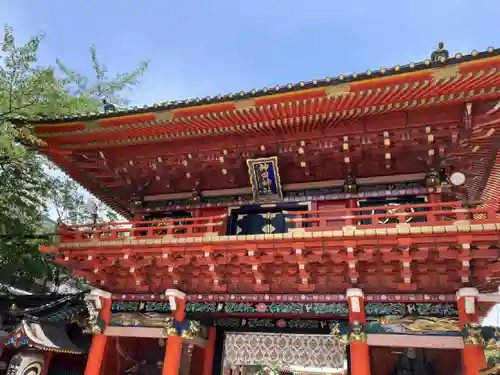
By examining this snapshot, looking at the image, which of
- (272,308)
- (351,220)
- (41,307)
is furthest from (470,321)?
(41,307)

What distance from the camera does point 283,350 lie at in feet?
31.4

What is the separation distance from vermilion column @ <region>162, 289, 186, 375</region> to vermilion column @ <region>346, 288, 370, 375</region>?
13.2ft

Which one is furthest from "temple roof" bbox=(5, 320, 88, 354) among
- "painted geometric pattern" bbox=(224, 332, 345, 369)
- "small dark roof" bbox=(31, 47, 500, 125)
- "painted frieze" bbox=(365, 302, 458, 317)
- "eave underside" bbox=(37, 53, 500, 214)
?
"painted frieze" bbox=(365, 302, 458, 317)

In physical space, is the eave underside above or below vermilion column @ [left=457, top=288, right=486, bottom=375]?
above

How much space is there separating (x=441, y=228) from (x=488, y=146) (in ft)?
10.2

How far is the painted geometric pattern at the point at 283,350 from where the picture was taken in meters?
9.19

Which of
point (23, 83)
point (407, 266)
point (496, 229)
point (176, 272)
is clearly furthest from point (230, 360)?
point (23, 83)

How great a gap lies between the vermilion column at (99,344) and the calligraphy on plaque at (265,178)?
16.2ft

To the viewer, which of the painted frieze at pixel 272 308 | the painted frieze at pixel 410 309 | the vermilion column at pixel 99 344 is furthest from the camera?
the vermilion column at pixel 99 344

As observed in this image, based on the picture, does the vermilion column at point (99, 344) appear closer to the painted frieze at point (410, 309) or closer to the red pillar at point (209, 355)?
the red pillar at point (209, 355)

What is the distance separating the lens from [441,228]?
7.22m

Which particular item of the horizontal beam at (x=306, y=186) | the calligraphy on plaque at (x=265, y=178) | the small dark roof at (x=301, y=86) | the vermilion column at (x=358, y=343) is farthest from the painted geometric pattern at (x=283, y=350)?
the small dark roof at (x=301, y=86)

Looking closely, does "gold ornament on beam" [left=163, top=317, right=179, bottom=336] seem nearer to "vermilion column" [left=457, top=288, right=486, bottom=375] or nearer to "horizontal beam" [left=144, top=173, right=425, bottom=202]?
"horizontal beam" [left=144, top=173, right=425, bottom=202]

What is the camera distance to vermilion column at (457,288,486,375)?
7.17m
